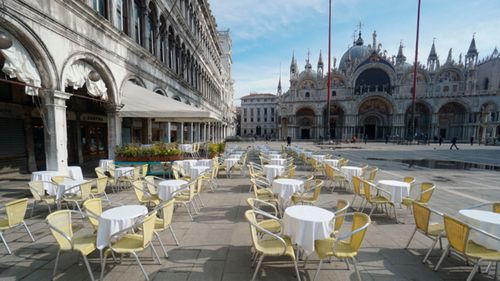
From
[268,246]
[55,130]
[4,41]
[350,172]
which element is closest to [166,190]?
[268,246]

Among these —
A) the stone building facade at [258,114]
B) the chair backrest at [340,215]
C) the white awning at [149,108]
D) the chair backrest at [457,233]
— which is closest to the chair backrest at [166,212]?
the chair backrest at [340,215]

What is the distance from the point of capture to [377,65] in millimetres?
51469

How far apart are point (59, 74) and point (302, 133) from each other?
54.1 m

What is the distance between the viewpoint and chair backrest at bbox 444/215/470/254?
2.74 meters

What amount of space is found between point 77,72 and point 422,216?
11.3 metres

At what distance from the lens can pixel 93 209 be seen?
11.4ft

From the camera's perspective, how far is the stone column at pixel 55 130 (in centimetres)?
696

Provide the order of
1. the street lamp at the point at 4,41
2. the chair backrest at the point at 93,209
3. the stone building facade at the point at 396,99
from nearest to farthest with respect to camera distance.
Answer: the chair backrest at the point at 93,209
the street lamp at the point at 4,41
the stone building facade at the point at 396,99

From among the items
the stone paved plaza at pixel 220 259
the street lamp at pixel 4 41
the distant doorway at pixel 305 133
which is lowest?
the stone paved plaza at pixel 220 259

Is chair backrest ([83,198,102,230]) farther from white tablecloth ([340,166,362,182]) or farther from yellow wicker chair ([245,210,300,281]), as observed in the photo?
white tablecloth ([340,166,362,182])

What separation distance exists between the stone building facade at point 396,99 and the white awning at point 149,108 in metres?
47.4

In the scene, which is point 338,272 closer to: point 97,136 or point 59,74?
point 59,74

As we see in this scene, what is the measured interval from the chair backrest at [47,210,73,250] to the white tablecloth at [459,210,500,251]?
18.7 feet

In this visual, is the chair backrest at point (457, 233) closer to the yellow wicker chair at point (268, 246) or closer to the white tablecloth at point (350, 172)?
the yellow wicker chair at point (268, 246)
